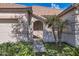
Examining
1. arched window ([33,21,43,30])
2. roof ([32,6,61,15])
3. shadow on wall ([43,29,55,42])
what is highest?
roof ([32,6,61,15])

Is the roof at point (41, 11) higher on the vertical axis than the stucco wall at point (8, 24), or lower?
higher

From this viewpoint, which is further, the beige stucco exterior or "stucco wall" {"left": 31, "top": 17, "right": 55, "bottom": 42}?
"stucco wall" {"left": 31, "top": 17, "right": 55, "bottom": 42}

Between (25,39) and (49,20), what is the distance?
1535 mm

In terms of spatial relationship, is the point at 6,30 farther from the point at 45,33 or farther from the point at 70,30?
the point at 70,30

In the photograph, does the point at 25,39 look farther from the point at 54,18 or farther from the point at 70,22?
the point at 70,22

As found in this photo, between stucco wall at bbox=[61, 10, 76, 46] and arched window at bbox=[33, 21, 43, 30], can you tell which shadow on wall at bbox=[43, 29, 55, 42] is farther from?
stucco wall at bbox=[61, 10, 76, 46]

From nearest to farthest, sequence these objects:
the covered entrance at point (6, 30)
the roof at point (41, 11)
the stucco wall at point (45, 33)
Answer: the covered entrance at point (6, 30) → the roof at point (41, 11) → the stucco wall at point (45, 33)

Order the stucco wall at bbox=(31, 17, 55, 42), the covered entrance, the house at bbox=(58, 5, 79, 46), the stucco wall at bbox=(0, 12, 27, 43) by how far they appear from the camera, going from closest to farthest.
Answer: the house at bbox=(58, 5, 79, 46), the stucco wall at bbox=(0, 12, 27, 43), the covered entrance, the stucco wall at bbox=(31, 17, 55, 42)

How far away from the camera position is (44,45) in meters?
9.62

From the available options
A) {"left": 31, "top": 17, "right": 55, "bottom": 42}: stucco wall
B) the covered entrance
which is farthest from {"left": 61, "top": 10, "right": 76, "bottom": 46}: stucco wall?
the covered entrance

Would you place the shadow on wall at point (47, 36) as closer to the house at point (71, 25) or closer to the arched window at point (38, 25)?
the arched window at point (38, 25)

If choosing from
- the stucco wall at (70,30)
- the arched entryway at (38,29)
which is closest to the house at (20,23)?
the stucco wall at (70,30)

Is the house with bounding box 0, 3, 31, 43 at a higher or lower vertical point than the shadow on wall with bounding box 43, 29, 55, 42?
higher

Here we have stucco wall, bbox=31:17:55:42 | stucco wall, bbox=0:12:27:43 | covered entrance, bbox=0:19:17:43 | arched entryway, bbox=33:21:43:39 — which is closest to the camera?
stucco wall, bbox=0:12:27:43
